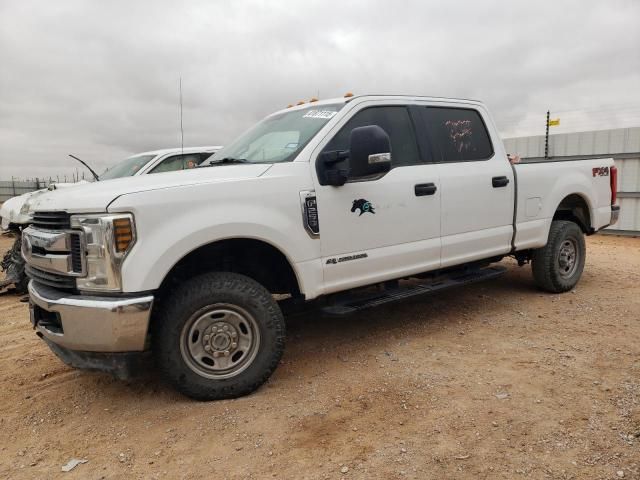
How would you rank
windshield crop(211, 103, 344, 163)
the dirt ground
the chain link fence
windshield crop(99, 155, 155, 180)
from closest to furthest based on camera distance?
1. the dirt ground
2. windshield crop(211, 103, 344, 163)
3. windshield crop(99, 155, 155, 180)
4. the chain link fence

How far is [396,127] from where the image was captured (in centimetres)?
424

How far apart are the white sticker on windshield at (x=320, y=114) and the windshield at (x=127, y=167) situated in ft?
13.2

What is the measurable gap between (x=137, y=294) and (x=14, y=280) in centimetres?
461

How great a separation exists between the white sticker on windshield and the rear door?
2.98 ft

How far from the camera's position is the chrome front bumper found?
287 centimetres

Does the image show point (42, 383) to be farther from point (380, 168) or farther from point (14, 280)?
point (14, 280)

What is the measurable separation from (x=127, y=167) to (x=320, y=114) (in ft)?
15.3

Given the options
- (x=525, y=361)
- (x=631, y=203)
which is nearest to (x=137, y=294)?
(x=525, y=361)

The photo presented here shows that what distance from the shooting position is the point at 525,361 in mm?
3742

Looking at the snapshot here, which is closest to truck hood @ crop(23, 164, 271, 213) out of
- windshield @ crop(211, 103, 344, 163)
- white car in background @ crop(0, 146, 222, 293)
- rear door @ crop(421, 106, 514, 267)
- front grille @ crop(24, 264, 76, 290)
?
windshield @ crop(211, 103, 344, 163)

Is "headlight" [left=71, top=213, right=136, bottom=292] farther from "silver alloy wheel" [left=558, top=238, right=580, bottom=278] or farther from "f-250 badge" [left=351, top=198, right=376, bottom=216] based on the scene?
"silver alloy wheel" [left=558, top=238, right=580, bottom=278]

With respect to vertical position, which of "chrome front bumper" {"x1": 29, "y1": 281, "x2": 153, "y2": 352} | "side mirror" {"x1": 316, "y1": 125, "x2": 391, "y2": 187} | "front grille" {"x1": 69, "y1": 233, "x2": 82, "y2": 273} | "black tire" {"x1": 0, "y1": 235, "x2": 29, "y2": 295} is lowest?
"black tire" {"x1": 0, "y1": 235, "x2": 29, "y2": 295}

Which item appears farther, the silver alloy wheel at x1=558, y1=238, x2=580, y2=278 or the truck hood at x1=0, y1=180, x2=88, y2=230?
the truck hood at x1=0, y1=180, x2=88, y2=230

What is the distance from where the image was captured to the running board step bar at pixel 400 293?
12.4 feet
